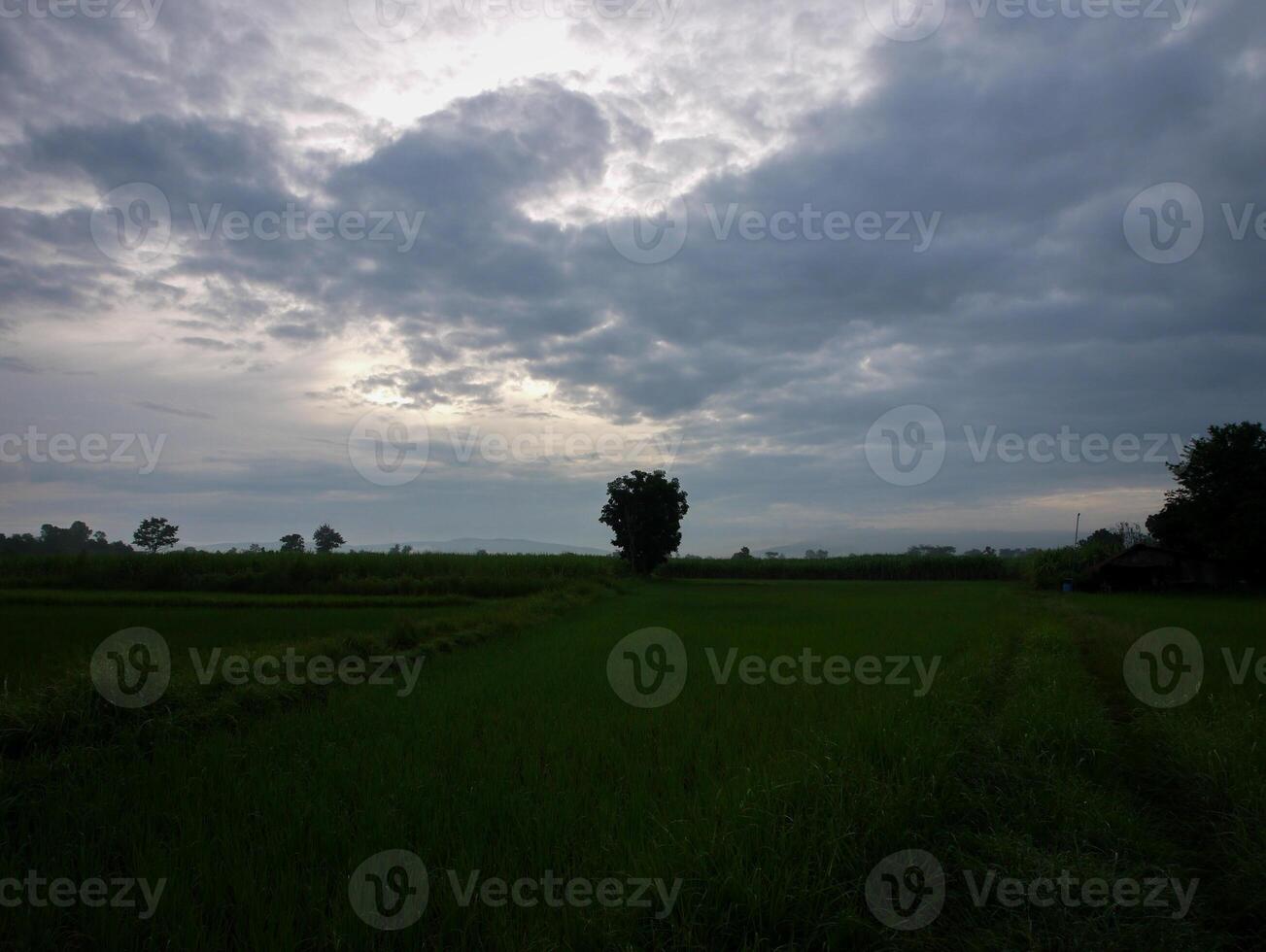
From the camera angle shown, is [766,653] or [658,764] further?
[766,653]

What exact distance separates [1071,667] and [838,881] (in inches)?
356

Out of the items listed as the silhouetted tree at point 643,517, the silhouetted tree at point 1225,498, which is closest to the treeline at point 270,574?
the silhouetted tree at point 643,517

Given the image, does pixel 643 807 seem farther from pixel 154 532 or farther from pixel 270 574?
pixel 154 532

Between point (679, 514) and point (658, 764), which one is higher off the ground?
point (679, 514)

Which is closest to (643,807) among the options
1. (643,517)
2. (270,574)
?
(270,574)

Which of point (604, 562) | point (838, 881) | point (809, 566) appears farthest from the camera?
point (809, 566)

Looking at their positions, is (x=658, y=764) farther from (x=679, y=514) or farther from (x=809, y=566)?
(x=809, y=566)

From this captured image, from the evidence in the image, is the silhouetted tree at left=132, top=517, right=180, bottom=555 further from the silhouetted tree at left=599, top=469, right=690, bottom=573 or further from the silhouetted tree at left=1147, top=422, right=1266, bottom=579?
the silhouetted tree at left=1147, top=422, right=1266, bottom=579

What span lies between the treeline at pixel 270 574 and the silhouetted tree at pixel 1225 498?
101 feet

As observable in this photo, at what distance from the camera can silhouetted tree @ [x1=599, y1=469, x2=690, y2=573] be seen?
5816cm

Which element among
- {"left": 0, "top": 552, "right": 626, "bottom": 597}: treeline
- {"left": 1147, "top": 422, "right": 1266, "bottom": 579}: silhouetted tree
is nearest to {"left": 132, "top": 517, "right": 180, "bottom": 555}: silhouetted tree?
{"left": 0, "top": 552, "right": 626, "bottom": 597}: treeline

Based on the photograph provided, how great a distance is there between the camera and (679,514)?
59531mm

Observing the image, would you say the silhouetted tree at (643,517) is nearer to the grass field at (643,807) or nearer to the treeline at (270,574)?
the treeline at (270,574)

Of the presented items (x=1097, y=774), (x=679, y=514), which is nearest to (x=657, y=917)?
(x=1097, y=774)
